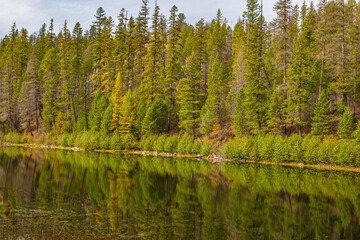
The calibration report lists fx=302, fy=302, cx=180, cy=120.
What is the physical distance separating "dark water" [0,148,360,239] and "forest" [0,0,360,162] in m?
14.4

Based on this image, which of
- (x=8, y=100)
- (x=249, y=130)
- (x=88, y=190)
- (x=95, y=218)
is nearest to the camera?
(x=95, y=218)

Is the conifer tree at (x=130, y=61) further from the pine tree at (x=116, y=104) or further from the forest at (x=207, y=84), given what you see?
the pine tree at (x=116, y=104)

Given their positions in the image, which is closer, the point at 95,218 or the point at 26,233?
the point at 26,233

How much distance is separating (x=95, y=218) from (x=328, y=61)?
115 feet

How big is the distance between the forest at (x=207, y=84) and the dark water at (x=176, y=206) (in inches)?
566

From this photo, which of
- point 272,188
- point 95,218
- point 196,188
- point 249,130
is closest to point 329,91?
point 249,130

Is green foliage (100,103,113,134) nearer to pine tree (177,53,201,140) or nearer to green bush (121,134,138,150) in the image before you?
green bush (121,134,138,150)

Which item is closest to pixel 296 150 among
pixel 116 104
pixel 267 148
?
pixel 267 148

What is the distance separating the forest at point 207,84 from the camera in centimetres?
3656

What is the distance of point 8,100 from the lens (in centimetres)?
6244

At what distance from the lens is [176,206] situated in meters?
15.0

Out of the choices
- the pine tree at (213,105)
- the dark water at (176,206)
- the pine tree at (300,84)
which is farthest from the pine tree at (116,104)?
the pine tree at (300,84)

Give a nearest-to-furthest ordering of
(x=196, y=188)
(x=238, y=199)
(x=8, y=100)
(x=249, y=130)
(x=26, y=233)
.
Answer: (x=26, y=233) < (x=238, y=199) < (x=196, y=188) < (x=249, y=130) < (x=8, y=100)

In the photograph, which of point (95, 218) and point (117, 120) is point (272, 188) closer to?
point (95, 218)
